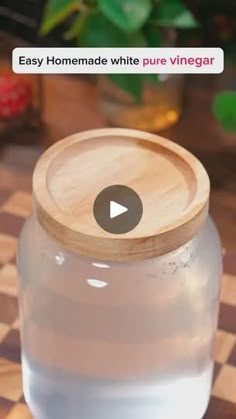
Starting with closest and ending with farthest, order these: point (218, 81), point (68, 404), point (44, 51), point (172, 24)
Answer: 1. point (44, 51)
2. point (68, 404)
3. point (172, 24)
4. point (218, 81)

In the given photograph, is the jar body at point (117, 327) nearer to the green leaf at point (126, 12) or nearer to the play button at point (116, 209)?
the play button at point (116, 209)

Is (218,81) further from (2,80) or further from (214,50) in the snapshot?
(214,50)

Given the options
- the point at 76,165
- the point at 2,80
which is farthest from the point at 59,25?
the point at 76,165

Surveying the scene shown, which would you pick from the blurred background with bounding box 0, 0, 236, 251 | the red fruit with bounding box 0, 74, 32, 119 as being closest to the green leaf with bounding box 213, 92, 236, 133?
the blurred background with bounding box 0, 0, 236, 251

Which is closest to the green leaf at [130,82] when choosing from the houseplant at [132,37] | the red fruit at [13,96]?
the houseplant at [132,37]

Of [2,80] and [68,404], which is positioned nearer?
[68,404]

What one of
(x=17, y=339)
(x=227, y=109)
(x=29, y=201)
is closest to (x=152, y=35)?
(x=227, y=109)
